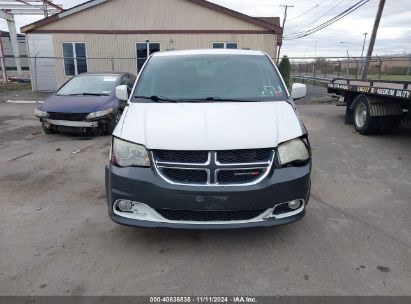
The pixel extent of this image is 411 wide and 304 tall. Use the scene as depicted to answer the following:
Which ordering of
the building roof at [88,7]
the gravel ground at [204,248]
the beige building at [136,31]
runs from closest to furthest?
the gravel ground at [204,248] < the building roof at [88,7] < the beige building at [136,31]

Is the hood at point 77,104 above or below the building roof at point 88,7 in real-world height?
below

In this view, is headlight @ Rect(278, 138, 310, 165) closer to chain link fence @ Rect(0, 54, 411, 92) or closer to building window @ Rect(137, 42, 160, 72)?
chain link fence @ Rect(0, 54, 411, 92)

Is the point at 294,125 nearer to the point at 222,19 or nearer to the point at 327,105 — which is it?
the point at 327,105

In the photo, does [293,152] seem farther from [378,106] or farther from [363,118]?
[363,118]

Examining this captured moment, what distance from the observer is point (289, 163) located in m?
3.35

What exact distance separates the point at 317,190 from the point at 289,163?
1944 mm

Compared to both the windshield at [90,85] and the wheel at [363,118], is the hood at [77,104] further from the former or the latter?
the wheel at [363,118]

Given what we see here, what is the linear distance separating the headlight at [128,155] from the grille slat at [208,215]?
0.46m

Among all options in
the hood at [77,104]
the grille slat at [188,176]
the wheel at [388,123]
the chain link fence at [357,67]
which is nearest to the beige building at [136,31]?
the chain link fence at [357,67]

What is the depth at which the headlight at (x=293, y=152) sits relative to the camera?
3311 mm

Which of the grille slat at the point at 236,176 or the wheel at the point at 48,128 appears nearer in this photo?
the grille slat at the point at 236,176

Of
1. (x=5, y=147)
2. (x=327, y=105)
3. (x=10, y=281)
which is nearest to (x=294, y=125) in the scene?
(x=10, y=281)

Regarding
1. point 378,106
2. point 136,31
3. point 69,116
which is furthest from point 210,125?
point 136,31

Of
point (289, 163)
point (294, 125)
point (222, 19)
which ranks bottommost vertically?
point (289, 163)
